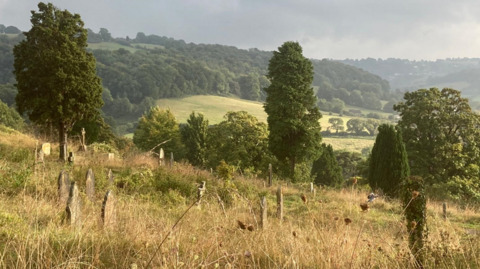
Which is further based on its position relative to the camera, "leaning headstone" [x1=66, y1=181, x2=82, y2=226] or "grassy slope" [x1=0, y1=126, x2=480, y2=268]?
"leaning headstone" [x1=66, y1=181, x2=82, y2=226]

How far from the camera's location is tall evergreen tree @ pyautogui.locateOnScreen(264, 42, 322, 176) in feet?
83.9

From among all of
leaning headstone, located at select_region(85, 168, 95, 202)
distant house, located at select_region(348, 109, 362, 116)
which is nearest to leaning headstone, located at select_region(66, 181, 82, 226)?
leaning headstone, located at select_region(85, 168, 95, 202)

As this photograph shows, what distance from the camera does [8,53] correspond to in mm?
112625

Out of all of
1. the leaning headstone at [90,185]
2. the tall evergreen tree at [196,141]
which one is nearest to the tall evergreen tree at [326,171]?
the tall evergreen tree at [196,141]

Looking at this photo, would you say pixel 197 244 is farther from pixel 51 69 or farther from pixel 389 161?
pixel 389 161

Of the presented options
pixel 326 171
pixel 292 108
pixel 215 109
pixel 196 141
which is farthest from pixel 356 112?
pixel 292 108

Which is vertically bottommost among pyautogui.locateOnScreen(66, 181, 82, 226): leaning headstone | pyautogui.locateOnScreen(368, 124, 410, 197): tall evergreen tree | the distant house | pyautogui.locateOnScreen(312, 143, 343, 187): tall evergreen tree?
pyautogui.locateOnScreen(312, 143, 343, 187): tall evergreen tree

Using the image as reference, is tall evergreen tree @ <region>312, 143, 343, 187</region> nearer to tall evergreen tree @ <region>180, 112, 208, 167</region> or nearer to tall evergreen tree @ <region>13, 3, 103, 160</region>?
tall evergreen tree @ <region>180, 112, 208, 167</region>

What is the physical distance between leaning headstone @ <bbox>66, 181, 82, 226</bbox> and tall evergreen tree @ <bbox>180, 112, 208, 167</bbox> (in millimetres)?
42218

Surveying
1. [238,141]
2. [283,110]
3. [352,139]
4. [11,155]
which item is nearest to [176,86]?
[352,139]

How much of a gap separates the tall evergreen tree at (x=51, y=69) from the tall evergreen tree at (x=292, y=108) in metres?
14.5

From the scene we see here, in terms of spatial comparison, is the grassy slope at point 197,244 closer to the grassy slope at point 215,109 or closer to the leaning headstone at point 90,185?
the leaning headstone at point 90,185

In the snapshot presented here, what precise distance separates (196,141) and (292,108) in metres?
24.4

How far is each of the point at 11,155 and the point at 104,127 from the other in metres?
27.8
